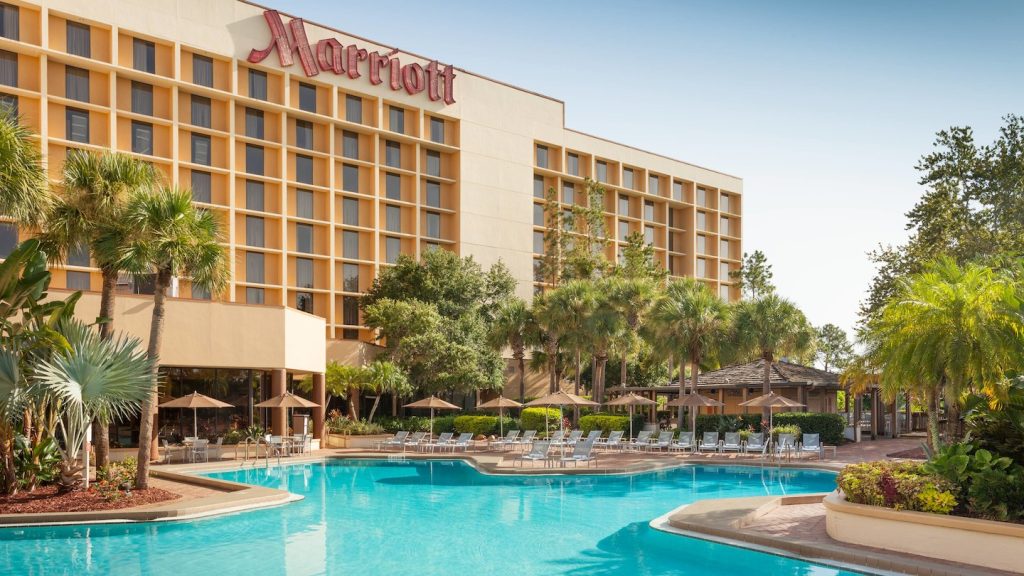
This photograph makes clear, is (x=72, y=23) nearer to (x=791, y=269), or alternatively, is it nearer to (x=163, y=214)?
(x=163, y=214)

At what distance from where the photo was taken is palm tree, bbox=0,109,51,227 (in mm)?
16031

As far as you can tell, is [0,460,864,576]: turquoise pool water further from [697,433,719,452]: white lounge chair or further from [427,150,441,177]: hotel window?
[427,150,441,177]: hotel window

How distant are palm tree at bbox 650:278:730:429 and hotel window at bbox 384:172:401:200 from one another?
22074 millimetres

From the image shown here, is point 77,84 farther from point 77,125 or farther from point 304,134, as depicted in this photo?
point 304,134

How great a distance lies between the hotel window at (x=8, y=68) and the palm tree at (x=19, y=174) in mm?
25873

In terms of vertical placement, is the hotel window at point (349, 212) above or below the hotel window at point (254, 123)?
below

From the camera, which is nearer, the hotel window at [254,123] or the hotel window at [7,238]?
the hotel window at [7,238]

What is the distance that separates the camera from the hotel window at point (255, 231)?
47156mm

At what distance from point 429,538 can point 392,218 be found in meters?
38.1

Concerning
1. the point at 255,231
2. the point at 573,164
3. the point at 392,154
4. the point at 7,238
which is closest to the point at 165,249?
the point at 7,238

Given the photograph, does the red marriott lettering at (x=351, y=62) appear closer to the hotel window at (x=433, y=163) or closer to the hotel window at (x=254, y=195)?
the hotel window at (x=433, y=163)

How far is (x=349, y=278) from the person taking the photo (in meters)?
50.9

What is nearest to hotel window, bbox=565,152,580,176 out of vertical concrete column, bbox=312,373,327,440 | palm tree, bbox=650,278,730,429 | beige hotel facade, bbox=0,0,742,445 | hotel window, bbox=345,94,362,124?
beige hotel facade, bbox=0,0,742,445

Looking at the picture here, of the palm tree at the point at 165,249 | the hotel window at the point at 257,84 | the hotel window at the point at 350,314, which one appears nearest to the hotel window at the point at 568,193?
the hotel window at the point at 350,314
